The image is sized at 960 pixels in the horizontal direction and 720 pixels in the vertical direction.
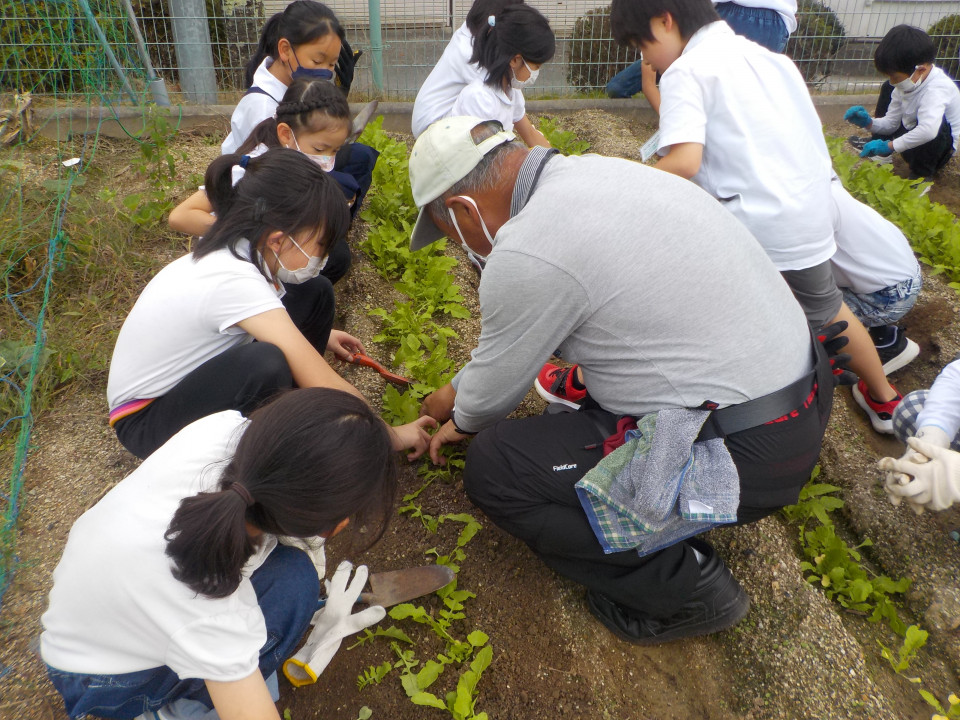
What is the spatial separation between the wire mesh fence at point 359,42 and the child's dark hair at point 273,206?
3.49 meters

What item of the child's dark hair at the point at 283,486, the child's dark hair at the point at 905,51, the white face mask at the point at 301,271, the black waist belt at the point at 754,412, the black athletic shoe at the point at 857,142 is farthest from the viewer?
the black athletic shoe at the point at 857,142

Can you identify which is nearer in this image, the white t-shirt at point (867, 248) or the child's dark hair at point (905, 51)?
the white t-shirt at point (867, 248)

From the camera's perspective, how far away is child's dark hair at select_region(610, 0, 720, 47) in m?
2.44

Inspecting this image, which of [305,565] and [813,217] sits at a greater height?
[813,217]

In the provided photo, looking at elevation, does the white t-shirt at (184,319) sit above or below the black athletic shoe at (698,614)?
above

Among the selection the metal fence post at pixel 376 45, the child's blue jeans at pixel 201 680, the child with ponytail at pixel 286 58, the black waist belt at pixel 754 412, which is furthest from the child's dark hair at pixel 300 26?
the metal fence post at pixel 376 45

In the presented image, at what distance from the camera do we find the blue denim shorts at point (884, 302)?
9.50 feet

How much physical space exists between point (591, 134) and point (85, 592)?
16.9 ft

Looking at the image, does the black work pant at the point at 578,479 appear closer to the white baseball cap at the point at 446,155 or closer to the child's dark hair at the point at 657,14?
the white baseball cap at the point at 446,155

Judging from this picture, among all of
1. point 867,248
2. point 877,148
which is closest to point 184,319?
point 867,248

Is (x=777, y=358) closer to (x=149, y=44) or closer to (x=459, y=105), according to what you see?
(x=459, y=105)

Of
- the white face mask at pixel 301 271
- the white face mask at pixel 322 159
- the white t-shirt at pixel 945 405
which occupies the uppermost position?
the white face mask at pixel 322 159

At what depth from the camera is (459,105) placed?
144 inches

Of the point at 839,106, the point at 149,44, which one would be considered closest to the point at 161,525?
the point at 149,44
